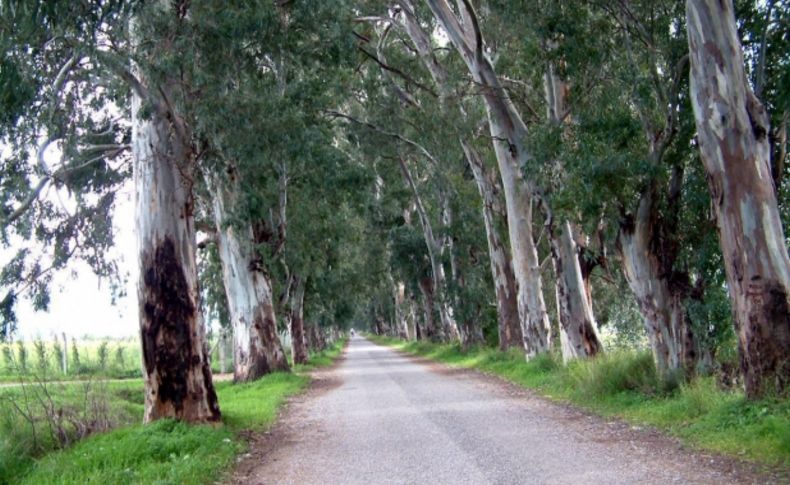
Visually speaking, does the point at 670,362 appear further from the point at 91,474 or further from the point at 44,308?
the point at 44,308

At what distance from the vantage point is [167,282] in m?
10.8

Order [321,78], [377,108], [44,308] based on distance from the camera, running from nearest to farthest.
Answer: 1. [321,78]
2. [44,308]
3. [377,108]

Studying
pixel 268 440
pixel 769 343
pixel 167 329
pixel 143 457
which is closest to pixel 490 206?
pixel 268 440

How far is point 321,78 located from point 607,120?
752cm

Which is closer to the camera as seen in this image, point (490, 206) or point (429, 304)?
point (490, 206)

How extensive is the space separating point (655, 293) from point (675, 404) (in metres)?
2.31

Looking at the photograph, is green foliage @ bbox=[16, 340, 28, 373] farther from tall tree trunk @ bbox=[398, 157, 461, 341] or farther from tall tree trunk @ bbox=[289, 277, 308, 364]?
tall tree trunk @ bbox=[289, 277, 308, 364]

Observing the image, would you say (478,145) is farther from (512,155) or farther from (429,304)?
(429,304)

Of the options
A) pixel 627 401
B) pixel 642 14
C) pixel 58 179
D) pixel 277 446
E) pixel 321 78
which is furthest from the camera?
pixel 321 78

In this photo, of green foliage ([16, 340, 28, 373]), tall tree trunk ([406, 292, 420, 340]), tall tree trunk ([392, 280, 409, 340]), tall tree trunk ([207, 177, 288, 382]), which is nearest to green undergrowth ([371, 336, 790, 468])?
tall tree trunk ([207, 177, 288, 382])

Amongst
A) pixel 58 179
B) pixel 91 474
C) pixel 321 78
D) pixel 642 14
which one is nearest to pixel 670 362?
pixel 642 14

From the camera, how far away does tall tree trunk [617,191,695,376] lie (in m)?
11.8

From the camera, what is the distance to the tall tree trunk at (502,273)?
23.2 metres

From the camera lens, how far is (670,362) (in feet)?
39.0
